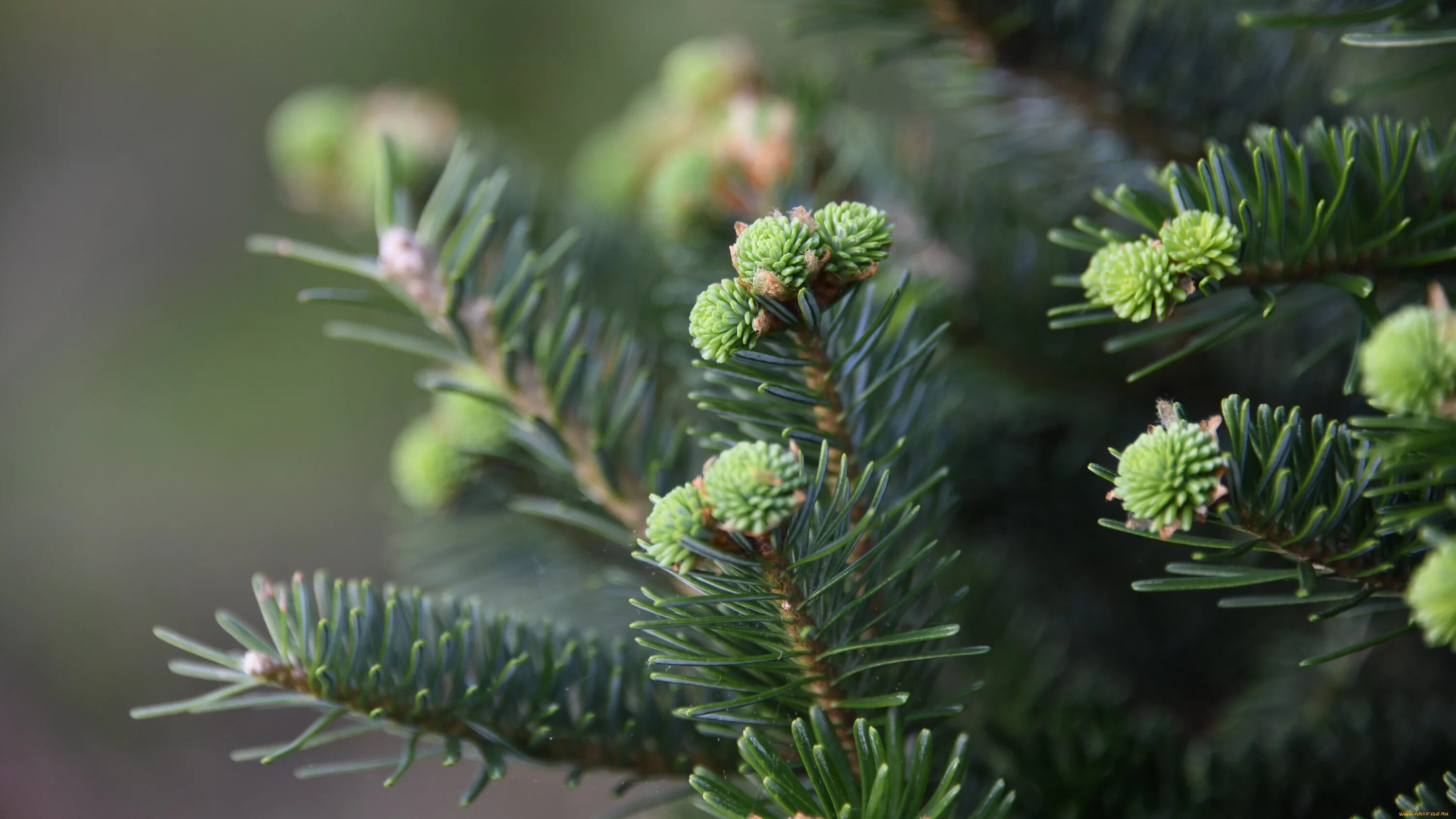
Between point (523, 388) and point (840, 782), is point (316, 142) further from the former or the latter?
point (840, 782)

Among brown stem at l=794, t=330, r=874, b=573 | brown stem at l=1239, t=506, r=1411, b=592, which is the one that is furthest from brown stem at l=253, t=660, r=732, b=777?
brown stem at l=1239, t=506, r=1411, b=592

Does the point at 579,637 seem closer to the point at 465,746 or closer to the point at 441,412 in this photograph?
the point at 465,746

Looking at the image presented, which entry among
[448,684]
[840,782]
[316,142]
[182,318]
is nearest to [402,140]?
[316,142]

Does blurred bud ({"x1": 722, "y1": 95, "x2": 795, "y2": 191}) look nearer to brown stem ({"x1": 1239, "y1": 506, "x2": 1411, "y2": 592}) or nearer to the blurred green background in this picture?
brown stem ({"x1": 1239, "y1": 506, "x2": 1411, "y2": 592})

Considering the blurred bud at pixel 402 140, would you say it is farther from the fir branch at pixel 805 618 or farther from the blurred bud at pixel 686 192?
the fir branch at pixel 805 618

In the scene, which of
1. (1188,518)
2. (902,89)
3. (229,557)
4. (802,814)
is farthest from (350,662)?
(229,557)

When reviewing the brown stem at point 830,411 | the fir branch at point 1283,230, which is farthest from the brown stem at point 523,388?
the fir branch at point 1283,230
